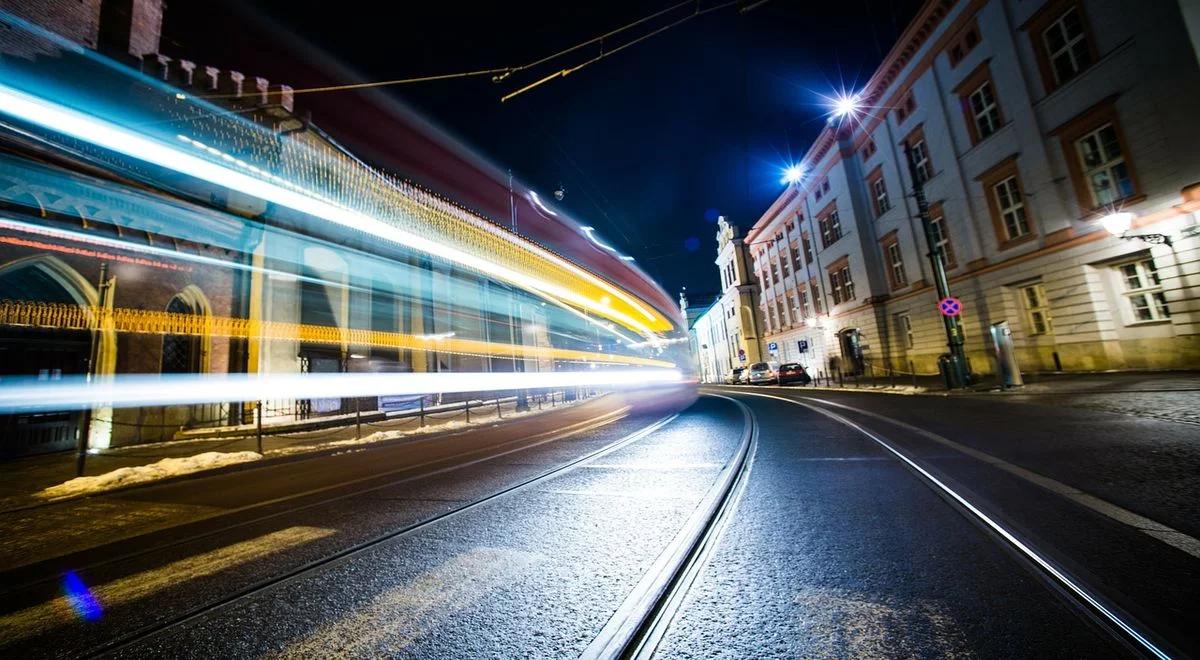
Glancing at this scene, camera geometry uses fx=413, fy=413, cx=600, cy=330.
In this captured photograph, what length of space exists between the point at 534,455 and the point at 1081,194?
19132 millimetres

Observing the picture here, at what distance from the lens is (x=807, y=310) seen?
110 ft

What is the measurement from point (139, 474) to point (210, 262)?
26.4ft

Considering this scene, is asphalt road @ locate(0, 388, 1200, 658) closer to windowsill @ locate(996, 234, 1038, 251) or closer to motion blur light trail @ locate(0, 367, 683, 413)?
motion blur light trail @ locate(0, 367, 683, 413)

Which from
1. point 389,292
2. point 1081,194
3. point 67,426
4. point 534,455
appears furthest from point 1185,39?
point 67,426

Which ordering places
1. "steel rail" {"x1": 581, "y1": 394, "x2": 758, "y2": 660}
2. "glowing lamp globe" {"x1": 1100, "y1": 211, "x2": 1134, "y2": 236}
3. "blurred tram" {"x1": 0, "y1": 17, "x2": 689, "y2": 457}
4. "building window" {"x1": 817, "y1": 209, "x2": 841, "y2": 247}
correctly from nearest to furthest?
"steel rail" {"x1": 581, "y1": 394, "x2": 758, "y2": 660}
"blurred tram" {"x1": 0, "y1": 17, "x2": 689, "y2": 457}
"glowing lamp globe" {"x1": 1100, "y1": 211, "x2": 1134, "y2": 236}
"building window" {"x1": 817, "y1": 209, "x2": 841, "y2": 247}

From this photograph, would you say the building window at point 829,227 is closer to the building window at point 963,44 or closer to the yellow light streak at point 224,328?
the building window at point 963,44

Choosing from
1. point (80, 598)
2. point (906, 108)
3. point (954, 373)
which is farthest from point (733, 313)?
point (80, 598)

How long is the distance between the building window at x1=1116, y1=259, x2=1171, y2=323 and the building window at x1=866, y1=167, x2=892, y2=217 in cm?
1199

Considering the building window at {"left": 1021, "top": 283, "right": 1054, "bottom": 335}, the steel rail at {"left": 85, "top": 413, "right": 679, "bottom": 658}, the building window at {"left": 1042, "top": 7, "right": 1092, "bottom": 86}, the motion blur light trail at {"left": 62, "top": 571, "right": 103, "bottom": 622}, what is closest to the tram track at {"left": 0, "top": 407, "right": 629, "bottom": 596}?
the motion blur light trail at {"left": 62, "top": 571, "right": 103, "bottom": 622}

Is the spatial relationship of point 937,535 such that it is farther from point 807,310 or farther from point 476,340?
point 807,310

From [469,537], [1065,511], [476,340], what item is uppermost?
[476,340]

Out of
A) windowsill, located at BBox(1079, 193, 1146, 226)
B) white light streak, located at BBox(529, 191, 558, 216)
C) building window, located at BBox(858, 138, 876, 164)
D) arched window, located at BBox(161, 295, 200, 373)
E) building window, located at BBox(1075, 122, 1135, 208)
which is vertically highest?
building window, located at BBox(858, 138, 876, 164)

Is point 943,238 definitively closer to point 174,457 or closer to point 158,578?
point 158,578

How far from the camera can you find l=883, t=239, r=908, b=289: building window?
2328cm
